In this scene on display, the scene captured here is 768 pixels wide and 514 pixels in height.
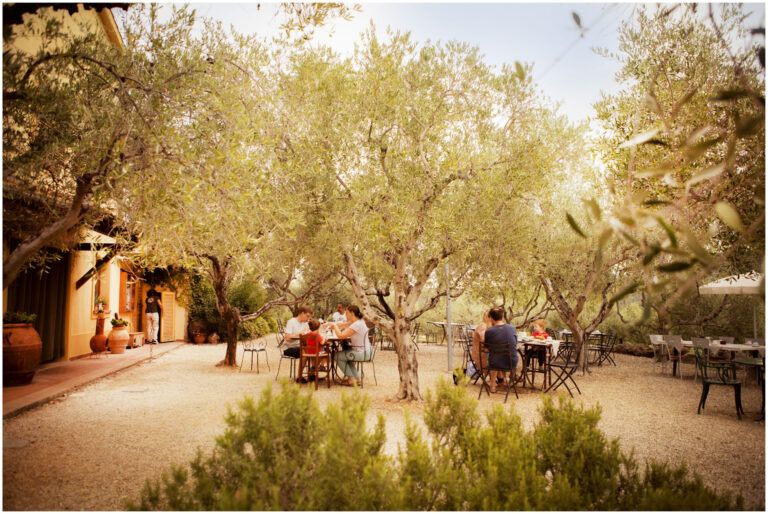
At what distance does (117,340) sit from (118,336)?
115 millimetres

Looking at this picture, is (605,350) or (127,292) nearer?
(605,350)

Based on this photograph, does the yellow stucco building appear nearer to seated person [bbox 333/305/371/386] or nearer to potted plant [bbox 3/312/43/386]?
potted plant [bbox 3/312/43/386]

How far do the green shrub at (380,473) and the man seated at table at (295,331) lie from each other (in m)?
6.94

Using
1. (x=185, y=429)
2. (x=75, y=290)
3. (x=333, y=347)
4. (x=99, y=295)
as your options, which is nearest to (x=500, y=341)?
(x=333, y=347)

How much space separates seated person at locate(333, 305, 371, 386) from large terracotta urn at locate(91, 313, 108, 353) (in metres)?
7.49

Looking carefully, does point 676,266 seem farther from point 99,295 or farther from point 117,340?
point 99,295

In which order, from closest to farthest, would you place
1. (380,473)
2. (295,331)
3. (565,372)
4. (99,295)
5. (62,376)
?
(380,473) → (565,372) → (62,376) → (295,331) → (99,295)

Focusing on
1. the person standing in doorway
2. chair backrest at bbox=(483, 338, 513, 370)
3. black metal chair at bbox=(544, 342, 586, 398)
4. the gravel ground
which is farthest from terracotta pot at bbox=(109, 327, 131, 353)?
black metal chair at bbox=(544, 342, 586, 398)

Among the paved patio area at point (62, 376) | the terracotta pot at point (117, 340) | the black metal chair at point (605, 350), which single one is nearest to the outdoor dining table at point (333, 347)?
the paved patio area at point (62, 376)

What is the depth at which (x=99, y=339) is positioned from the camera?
13.1 meters

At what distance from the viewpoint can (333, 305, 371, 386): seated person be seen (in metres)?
9.17

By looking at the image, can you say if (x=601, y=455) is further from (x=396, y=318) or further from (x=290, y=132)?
(x=290, y=132)

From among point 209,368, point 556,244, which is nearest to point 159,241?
point 209,368

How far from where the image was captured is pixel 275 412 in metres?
2.72
